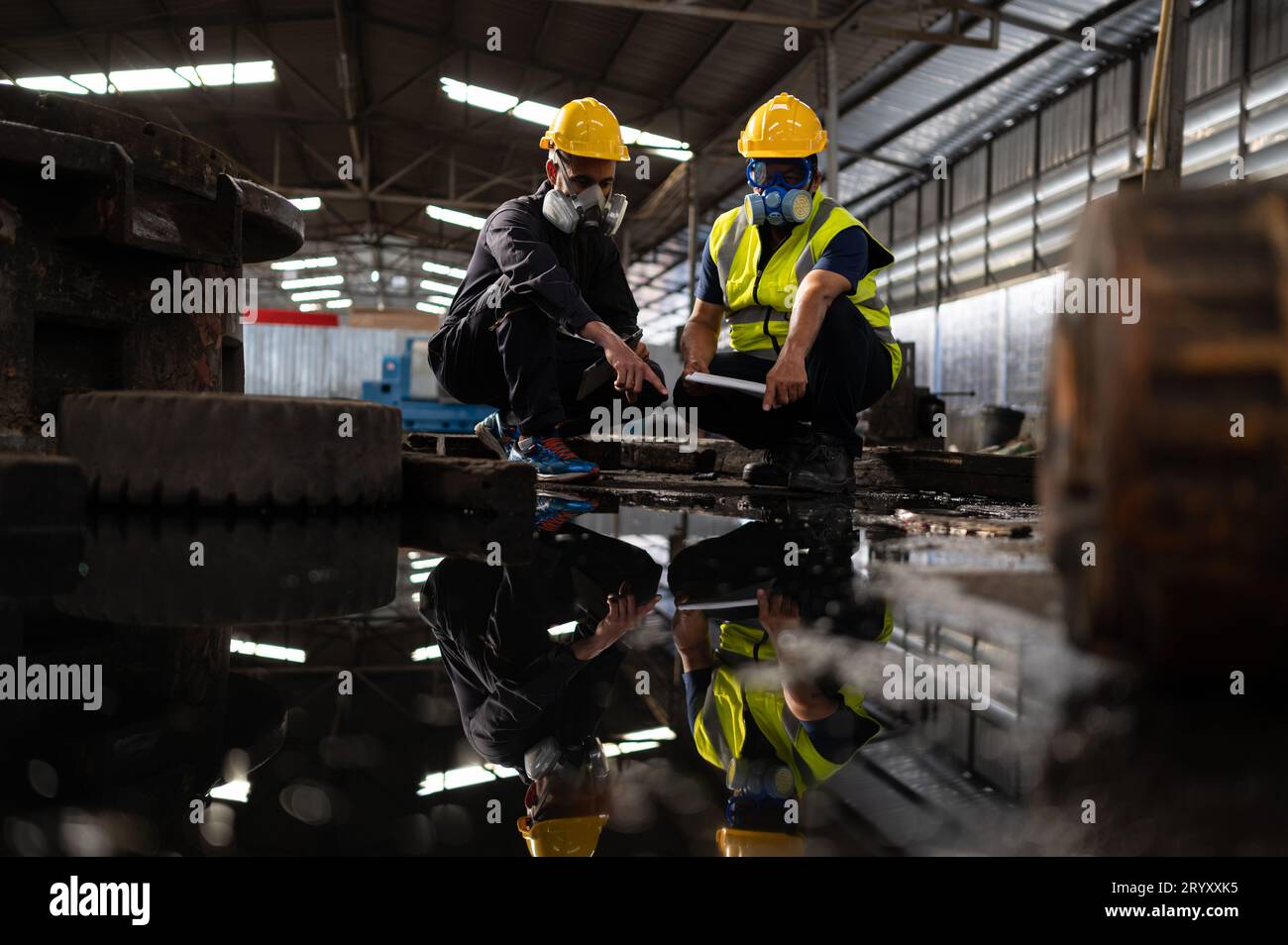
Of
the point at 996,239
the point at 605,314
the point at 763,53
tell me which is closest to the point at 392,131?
the point at 763,53

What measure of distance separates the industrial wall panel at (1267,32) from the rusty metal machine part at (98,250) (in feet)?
31.2

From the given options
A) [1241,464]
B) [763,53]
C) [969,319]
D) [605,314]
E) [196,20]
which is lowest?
[1241,464]

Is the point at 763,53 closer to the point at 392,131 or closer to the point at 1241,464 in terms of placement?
the point at 392,131

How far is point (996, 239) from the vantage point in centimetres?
1328

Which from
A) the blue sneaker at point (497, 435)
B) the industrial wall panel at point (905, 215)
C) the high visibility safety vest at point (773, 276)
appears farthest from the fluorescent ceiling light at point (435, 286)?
the high visibility safety vest at point (773, 276)

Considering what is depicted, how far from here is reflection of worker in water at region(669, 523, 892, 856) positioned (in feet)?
2.49

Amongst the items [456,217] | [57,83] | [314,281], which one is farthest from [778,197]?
[314,281]

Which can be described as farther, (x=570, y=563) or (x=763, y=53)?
(x=763, y=53)

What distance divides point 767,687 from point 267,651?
673mm

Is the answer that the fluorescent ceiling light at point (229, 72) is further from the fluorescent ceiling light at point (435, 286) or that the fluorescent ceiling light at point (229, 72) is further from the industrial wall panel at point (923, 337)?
the fluorescent ceiling light at point (435, 286)

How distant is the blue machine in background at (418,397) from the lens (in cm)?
1269

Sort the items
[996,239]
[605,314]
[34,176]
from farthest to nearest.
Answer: [996,239]
[605,314]
[34,176]

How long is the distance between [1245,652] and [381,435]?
2.31m

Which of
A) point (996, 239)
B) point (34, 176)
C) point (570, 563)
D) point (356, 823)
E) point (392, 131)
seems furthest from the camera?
point (392, 131)
